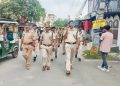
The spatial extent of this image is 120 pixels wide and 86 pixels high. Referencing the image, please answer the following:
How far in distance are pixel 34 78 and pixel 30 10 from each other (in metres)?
45.8

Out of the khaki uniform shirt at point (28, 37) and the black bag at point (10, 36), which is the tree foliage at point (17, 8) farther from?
the khaki uniform shirt at point (28, 37)

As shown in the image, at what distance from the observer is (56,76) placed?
11.1 meters

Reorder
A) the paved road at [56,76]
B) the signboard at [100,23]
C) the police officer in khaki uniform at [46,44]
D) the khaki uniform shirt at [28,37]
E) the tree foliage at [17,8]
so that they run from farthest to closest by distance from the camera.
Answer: the tree foliage at [17,8]
the signboard at [100,23]
the khaki uniform shirt at [28,37]
the police officer in khaki uniform at [46,44]
the paved road at [56,76]

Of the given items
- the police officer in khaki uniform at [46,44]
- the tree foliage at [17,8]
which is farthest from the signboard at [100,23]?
the tree foliage at [17,8]

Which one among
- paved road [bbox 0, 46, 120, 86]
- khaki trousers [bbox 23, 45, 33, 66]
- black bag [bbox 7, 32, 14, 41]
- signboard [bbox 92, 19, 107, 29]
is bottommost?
paved road [bbox 0, 46, 120, 86]

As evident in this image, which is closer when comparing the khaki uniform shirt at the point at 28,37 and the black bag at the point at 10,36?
the khaki uniform shirt at the point at 28,37

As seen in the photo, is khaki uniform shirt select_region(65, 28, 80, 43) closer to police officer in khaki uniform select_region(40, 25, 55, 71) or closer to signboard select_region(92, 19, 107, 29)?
police officer in khaki uniform select_region(40, 25, 55, 71)

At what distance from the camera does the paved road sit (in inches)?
388

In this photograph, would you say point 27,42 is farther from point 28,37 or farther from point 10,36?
point 10,36

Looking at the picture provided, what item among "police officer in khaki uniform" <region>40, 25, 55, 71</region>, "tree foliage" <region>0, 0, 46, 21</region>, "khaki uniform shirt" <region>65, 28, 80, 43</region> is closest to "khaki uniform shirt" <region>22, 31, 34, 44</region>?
"police officer in khaki uniform" <region>40, 25, 55, 71</region>

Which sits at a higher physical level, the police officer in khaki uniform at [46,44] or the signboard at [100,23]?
the signboard at [100,23]

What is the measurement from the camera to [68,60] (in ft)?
37.7

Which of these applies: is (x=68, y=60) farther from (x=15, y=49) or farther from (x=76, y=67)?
(x=15, y=49)

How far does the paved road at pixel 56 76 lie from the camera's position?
32.3 feet
